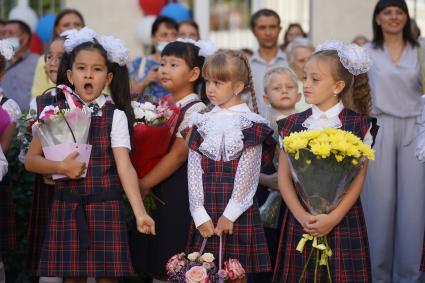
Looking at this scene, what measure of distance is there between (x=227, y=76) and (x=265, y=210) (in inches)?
39.3

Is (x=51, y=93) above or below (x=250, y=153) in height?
above

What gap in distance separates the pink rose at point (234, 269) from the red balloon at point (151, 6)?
219 inches

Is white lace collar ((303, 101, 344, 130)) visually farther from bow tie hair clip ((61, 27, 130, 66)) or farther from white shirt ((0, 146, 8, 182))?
white shirt ((0, 146, 8, 182))

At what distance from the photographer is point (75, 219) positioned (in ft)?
16.0

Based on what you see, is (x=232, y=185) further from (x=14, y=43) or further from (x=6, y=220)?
(x=14, y=43)

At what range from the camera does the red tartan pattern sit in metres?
5.46

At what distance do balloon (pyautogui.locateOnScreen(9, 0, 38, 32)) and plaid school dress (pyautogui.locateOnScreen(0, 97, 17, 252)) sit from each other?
4488mm

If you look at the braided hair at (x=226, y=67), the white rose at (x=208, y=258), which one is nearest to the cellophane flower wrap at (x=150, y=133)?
the braided hair at (x=226, y=67)

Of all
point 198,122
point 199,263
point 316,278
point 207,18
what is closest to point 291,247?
point 316,278

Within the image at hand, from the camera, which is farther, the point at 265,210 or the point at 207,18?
the point at 207,18

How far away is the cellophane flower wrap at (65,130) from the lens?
15.6 feet

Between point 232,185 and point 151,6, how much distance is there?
527 centimetres

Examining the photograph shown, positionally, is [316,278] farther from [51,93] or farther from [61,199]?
[51,93]

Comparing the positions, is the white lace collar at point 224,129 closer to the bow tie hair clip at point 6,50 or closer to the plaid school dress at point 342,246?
the plaid school dress at point 342,246
